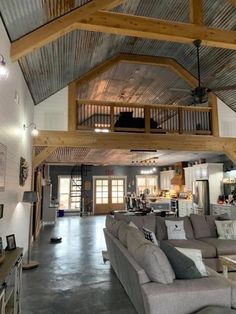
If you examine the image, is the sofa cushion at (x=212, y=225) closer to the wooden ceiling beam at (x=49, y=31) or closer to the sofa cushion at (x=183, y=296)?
the sofa cushion at (x=183, y=296)

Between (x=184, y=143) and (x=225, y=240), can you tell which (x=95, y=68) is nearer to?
(x=184, y=143)

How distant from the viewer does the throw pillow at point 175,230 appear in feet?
16.2

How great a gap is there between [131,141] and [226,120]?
2.96 meters

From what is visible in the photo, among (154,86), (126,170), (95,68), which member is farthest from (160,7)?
(126,170)

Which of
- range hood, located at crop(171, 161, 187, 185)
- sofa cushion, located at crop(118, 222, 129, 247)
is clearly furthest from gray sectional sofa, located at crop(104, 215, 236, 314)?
range hood, located at crop(171, 161, 187, 185)

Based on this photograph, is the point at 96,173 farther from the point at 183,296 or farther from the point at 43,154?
the point at 183,296

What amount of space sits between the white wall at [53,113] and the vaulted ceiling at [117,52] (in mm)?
205

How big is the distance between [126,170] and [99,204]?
251cm

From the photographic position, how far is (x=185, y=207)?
11141mm

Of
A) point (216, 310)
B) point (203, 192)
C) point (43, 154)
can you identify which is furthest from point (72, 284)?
point (203, 192)

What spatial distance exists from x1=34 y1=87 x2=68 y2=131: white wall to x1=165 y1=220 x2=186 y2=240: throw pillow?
3549mm

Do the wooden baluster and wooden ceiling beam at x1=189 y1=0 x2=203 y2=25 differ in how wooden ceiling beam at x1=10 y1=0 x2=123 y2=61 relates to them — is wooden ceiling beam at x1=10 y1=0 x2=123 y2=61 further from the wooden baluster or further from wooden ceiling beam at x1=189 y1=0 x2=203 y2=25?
Result: the wooden baluster

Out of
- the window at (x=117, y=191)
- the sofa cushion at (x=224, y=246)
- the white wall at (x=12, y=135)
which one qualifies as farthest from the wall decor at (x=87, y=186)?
the sofa cushion at (x=224, y=246)

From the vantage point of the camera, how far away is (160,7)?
223 inches
